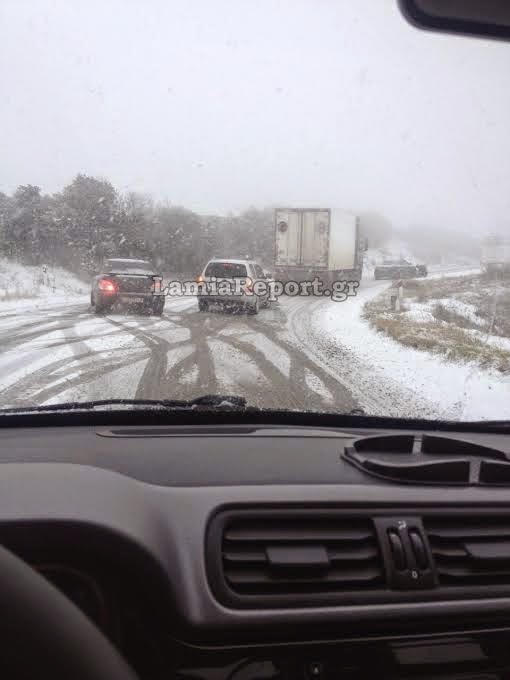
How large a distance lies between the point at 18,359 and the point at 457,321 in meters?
4.04

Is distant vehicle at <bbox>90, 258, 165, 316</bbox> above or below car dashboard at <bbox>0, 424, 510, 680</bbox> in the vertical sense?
above

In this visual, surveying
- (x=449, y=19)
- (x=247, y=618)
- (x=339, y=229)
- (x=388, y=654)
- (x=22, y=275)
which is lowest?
(x=388, y=654)

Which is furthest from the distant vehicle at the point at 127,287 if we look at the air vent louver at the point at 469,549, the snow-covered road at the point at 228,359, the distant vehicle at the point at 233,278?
the air vent louver at the point at 469,549

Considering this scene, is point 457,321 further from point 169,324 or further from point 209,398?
point 209,398

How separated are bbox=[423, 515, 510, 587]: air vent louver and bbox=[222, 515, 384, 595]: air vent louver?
0.29 m

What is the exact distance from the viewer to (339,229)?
774 centimetres

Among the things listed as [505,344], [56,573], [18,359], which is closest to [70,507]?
[56,573]

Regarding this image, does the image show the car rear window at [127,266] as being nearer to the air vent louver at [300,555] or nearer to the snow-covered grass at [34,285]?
the snow-covered grass at [34,285]

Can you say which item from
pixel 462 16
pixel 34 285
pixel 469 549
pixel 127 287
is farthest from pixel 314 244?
pixel 469 549

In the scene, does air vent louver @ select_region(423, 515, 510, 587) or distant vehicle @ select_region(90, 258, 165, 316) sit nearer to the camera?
air vent louver @ select_region(423, 515, 510, 587)

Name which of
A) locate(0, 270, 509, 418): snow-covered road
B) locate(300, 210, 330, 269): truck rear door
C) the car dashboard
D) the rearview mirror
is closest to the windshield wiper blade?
the car dashboard

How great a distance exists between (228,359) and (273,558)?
157 inches

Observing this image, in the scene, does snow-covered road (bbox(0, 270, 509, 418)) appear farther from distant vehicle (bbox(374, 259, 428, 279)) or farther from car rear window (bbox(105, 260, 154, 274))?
car rear window (bbox(105, 260, 154, 274))

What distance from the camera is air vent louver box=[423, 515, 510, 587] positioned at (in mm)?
2781
